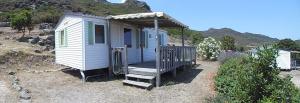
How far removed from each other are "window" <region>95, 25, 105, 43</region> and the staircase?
1787mm

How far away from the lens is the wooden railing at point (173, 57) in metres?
13.8

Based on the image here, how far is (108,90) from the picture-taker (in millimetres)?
12359

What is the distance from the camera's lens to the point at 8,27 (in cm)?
3216

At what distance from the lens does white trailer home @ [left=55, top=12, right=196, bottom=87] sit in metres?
13.5

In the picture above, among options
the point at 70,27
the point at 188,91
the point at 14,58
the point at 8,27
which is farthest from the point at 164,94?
the point at 8,27

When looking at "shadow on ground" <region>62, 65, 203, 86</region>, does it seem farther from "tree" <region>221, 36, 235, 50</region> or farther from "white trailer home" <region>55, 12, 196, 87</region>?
"tree" <region>221, 36, 235, 50</region>

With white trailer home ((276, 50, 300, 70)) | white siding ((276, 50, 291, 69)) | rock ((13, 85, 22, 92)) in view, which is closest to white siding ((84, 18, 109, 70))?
rock ((13, 85, 22, 92))

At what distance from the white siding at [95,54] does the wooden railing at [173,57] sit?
2600 millimetres

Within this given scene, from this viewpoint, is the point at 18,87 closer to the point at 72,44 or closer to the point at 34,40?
the point at 72,44

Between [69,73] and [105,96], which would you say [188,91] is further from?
[69,73]

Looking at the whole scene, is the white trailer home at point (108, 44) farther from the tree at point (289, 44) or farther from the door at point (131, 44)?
the tree at point (289, 44)

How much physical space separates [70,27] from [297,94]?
32.0ft

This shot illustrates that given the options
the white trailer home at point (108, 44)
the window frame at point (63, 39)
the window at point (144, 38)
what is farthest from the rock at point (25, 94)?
the window at point (144, 38)

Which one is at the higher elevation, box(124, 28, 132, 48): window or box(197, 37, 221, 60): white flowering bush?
box(124, 28, 132, 48): window
